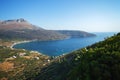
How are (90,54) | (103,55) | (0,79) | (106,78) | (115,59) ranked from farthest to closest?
1. (0,79)
2. (90,54)
3. (103,55)
4. (115,59)
5. (106,78)

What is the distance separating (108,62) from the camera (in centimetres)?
2845

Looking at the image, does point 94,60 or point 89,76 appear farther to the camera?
point 94,60

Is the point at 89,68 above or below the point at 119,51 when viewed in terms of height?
below

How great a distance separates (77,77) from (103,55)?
5577 mm

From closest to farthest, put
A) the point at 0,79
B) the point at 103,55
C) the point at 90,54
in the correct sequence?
the point at 103,55
the point at 90,54
the point at 0,79

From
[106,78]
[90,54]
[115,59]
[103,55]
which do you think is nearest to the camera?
[106,78]

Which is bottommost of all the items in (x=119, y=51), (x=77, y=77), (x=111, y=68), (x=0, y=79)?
(x=0, y=79)

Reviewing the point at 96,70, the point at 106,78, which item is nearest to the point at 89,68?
the point at 96,70

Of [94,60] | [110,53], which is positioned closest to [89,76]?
[94,60]

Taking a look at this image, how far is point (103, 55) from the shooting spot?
2994 cm

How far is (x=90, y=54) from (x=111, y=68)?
559 cm

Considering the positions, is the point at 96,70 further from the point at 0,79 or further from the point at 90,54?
the point at 0,79

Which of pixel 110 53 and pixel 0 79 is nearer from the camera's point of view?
pixel 110 53

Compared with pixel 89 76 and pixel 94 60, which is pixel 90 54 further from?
pixel 89 76
